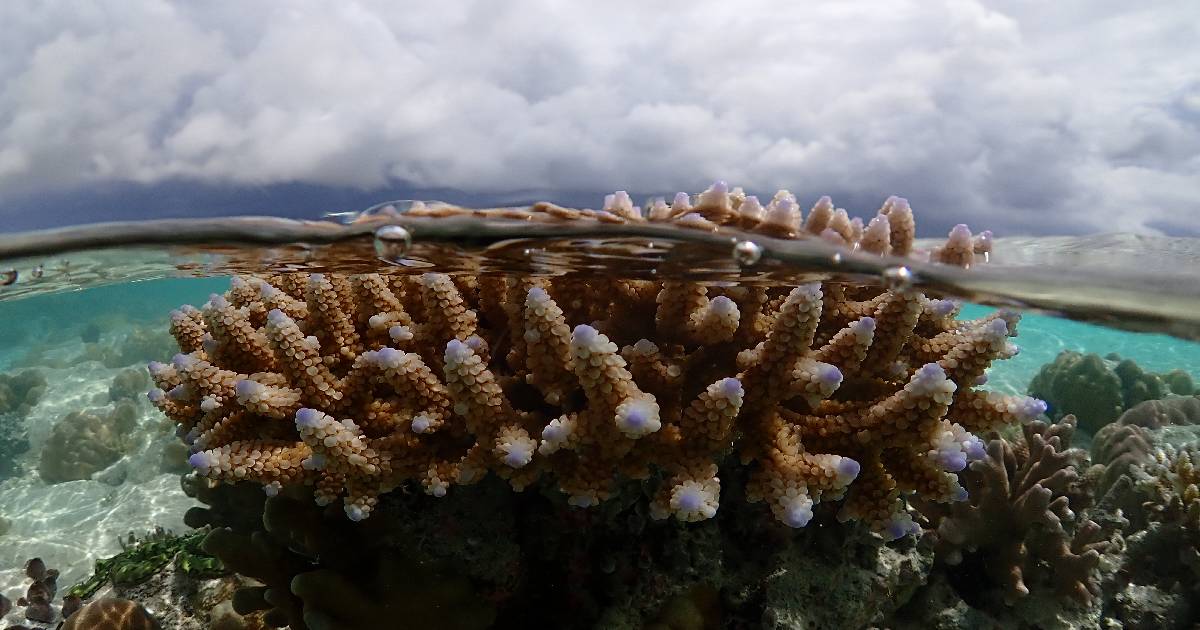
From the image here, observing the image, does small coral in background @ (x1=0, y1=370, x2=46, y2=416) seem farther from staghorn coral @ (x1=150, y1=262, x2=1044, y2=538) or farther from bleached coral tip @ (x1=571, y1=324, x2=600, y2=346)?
bleached coral tip @ (x1=571, y1=324, x2=600, y2=346)

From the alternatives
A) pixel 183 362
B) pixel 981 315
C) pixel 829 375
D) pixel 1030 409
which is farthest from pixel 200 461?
pixel 981 315

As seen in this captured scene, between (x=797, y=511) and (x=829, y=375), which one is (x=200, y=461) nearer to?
(x=797, y=511)

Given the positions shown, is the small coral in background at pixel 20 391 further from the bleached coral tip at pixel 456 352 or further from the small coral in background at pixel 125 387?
the bleached coral tip at pixel 456 352

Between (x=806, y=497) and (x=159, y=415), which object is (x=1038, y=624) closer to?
(x=806, y=497)

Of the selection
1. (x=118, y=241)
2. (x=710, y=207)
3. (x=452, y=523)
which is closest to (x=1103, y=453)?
(x=710, y=207)

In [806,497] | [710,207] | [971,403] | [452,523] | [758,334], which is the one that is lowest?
[452,523]
